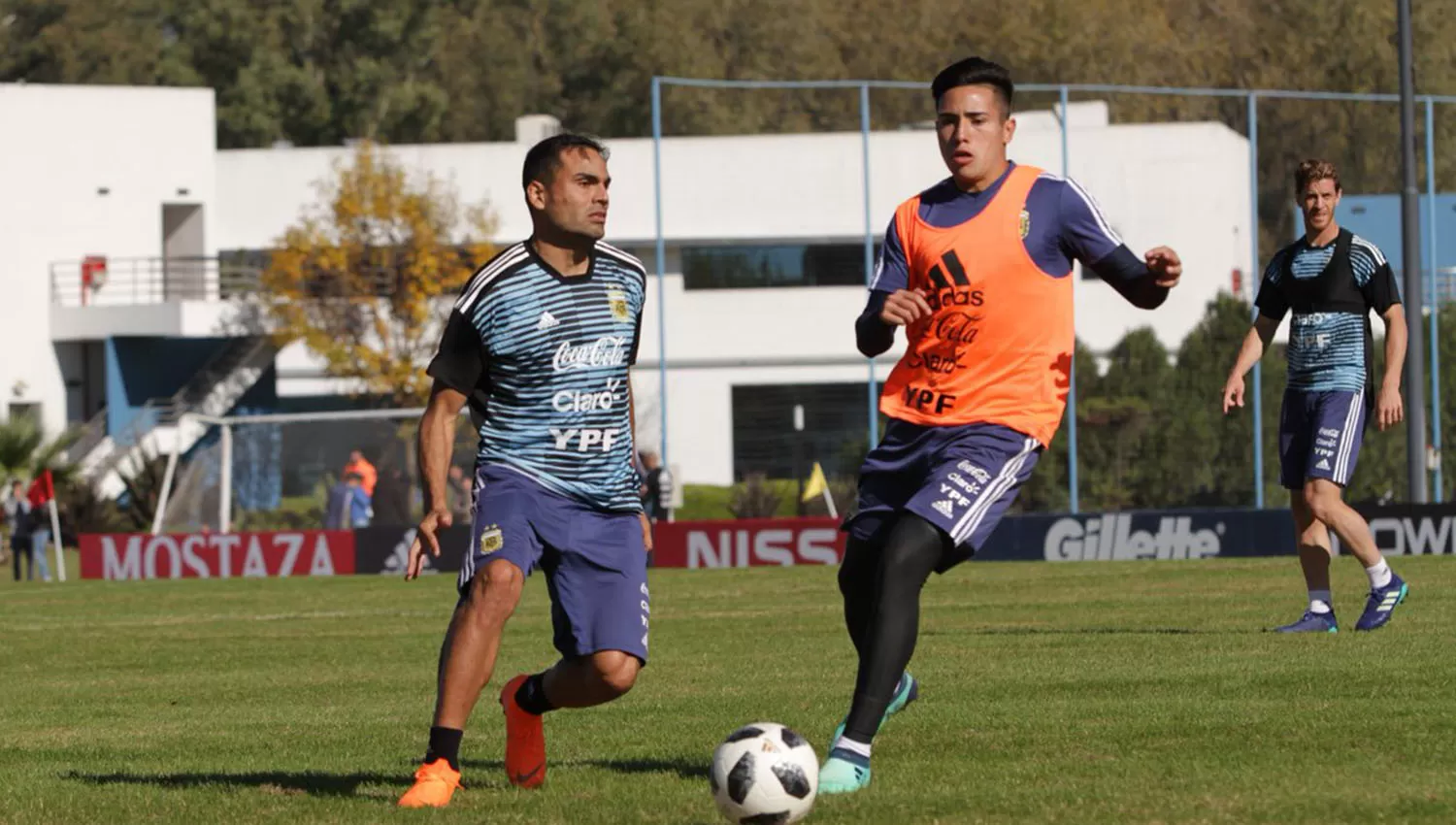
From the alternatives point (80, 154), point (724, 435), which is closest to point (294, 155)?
point (80, 154)

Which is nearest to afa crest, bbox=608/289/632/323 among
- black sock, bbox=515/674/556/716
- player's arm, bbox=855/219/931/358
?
player's arm, bbox=855/219/931/358

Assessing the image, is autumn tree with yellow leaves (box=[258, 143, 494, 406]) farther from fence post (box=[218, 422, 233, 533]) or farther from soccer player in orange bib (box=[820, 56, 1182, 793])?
soccer player in orange bib (box=[820, 56, 1182, 793])

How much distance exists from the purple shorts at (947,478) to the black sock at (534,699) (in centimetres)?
113

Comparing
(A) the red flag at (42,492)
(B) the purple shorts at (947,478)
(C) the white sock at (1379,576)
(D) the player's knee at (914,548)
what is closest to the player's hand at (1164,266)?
(B) the purple shorts at (947,478)

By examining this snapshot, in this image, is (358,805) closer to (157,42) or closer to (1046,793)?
(1046,793)

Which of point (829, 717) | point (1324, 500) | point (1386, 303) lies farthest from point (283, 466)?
point (829, 717)

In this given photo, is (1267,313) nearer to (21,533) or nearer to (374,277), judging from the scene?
(21,533)

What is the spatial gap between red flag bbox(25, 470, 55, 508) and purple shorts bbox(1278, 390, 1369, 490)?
2202 cm

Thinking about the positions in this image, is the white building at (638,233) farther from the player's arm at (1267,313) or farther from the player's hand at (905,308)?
the player's hand at (905,308)

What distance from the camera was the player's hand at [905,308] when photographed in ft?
23.6

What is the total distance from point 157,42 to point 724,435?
133ft

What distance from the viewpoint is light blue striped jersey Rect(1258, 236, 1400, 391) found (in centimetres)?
1213

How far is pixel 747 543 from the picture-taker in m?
25.9

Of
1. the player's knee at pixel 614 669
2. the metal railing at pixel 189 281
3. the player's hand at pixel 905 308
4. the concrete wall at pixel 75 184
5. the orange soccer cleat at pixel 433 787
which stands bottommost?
the orange soccer cleat at pixel 433 787
